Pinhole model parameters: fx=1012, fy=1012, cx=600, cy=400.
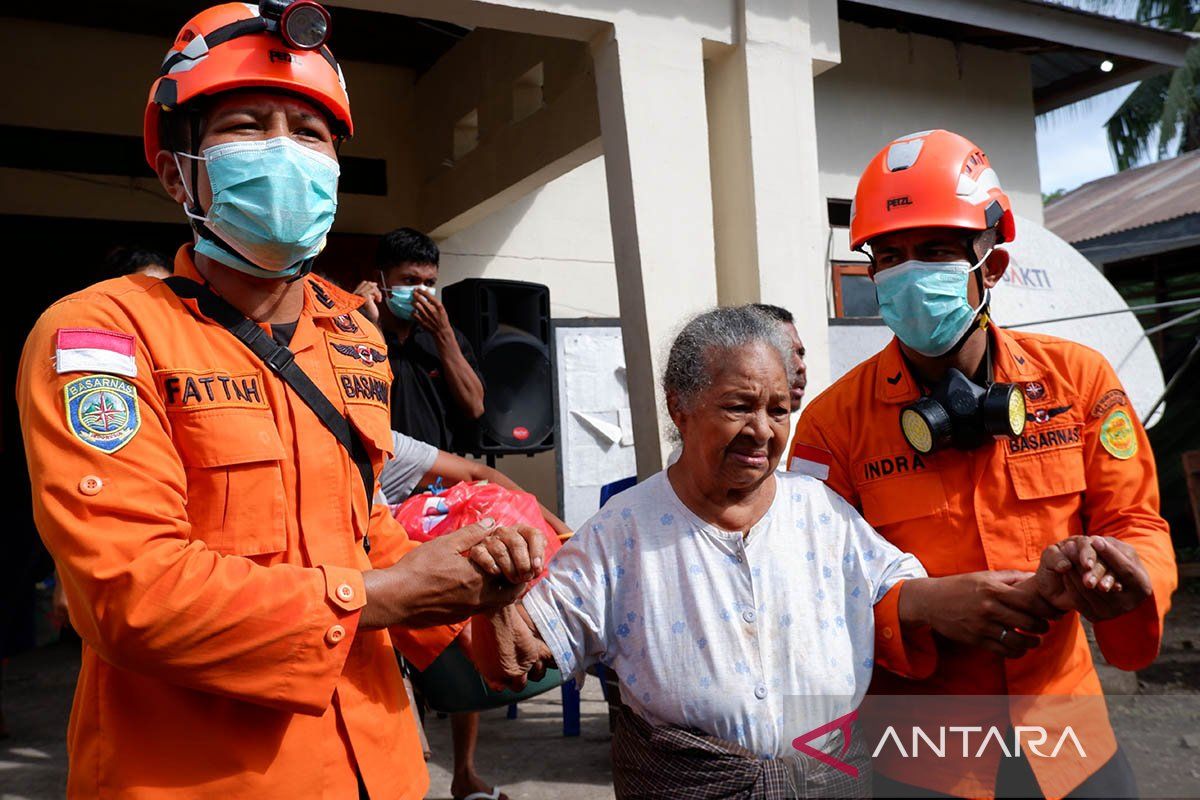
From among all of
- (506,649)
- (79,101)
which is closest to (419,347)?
(506,649)

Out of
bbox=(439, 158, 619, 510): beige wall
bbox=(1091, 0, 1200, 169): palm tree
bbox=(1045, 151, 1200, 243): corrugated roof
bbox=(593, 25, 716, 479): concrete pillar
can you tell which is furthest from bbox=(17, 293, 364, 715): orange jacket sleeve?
bbox=(1091, 0, 1200, 169): palm tree

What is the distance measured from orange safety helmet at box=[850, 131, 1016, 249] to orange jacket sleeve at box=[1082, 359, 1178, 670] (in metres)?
0.46

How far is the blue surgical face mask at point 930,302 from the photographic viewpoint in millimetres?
2348

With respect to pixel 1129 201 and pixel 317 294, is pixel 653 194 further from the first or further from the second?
pixel 1129 201

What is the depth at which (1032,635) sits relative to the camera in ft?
6.53

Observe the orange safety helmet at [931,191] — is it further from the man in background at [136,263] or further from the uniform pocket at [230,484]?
the man in background at [136,263]

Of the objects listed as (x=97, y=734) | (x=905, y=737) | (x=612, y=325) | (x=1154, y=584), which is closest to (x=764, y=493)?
(x=905, y=737)

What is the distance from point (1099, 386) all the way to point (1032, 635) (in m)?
0.61

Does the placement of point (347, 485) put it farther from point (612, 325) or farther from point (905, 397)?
point (612, 325)

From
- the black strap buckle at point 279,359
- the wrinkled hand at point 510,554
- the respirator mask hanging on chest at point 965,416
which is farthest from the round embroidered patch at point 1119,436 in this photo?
the black strap buckle at point 279,359

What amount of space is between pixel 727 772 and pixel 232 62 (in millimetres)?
1575

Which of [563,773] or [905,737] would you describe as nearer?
[905,737]

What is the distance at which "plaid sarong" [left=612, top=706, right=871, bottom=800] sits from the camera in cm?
191

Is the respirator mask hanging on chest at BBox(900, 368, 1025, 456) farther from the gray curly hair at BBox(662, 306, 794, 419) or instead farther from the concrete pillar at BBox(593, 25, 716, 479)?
the concrete pillar at BBox(593, 25, 716, 479)
